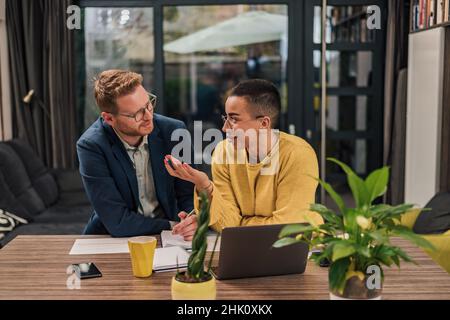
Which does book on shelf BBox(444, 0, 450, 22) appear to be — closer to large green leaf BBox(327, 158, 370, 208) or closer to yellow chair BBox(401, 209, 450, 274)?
yellow chair BBox(401, 209, 450, 274)

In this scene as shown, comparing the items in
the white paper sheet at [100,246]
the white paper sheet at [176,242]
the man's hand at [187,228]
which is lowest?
the white paper sheet at [100,246]

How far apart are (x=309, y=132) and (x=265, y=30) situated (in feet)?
3.35

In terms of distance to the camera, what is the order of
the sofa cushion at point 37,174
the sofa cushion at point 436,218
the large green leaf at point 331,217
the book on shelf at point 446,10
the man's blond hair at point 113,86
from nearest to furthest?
the large green leaf at point 331,217 < the man's blond hair at point 113,86 < the sofa cushion at point 436,218 < the book on shelf at point 446,10 < the sofa cushion at point 37,174

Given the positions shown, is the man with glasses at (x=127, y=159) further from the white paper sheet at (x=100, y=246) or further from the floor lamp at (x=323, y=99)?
the floor lamp at (x=323, y=99)

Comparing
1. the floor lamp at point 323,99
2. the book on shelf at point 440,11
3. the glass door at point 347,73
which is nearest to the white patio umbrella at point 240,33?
the glass door at point 347,73

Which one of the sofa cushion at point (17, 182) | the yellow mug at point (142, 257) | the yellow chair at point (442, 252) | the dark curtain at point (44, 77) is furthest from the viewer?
the dark curtain at point (44, 77)

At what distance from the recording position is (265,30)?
17.3ft

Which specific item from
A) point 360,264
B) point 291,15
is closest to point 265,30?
point 291,15

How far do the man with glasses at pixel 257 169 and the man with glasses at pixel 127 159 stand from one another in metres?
0.21

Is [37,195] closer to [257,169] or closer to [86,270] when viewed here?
[257,169]

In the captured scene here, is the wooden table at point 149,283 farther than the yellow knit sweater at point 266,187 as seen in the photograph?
No

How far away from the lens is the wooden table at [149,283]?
1.52 m

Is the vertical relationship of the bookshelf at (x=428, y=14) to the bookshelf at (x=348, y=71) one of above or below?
above

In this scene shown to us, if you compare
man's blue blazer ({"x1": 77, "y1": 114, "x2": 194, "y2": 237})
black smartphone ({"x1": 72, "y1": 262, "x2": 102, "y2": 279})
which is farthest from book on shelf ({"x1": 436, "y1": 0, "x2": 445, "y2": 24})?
black smartphone ({"x1": 72, "y1": 262, "x2": 102, "y2": 279})
